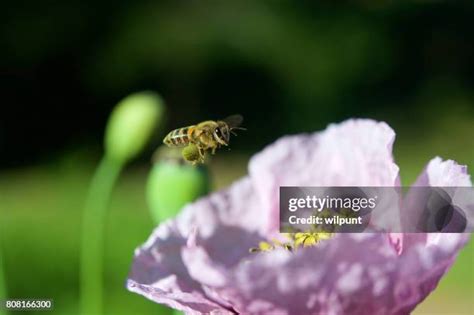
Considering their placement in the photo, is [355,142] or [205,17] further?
[205,17]

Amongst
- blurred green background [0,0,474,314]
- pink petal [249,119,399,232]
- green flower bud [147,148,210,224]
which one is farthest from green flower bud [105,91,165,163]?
blurred green background [0,0,474,314]

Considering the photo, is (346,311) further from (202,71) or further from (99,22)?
(202,71)

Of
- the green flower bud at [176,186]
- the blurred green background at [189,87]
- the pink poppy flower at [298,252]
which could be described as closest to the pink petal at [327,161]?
the pink poppy flower at [298,252]

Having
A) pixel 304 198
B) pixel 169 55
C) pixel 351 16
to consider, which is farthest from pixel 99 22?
pixel 304 198

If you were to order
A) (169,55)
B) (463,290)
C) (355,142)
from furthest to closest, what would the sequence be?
(169,55), (463,290), (355,142)

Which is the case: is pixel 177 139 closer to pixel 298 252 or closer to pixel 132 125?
pixel 132 125

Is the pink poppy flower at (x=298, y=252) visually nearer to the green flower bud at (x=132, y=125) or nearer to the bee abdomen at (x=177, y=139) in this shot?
→ the bee abdomen at (x=177, y=139)

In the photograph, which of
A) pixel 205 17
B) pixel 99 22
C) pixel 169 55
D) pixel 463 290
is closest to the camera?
pixel 463 290
